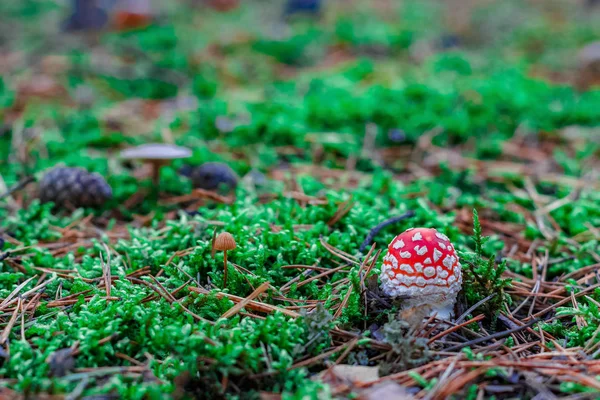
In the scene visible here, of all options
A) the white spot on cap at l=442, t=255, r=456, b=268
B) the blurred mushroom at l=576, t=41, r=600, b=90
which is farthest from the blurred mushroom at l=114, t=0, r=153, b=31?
the white spot on cap at l=442, t=255, r=456, b=268

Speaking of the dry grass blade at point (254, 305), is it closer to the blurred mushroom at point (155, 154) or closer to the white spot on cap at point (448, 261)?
the white spot on cap at point (448, 261)

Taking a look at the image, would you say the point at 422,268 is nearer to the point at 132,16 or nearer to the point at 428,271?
the point at 428,271

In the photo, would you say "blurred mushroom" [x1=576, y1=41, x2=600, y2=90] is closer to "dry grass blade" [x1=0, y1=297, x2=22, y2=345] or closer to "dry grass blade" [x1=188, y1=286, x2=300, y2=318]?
"dry grass blade" [x1=188, y1=286, x2=300, y2=318]

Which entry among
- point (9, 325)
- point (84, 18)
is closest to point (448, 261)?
point (9, 325)

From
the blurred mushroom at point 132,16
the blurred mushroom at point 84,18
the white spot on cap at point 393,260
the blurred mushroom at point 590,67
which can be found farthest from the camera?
the blurred mushroom at point 84,18

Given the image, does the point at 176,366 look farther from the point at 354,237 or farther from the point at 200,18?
the point at 200,18

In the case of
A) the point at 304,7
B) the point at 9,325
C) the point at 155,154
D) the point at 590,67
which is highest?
the point at 304,7

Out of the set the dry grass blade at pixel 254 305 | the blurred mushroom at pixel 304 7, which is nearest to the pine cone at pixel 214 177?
the dry grass blade at pixel 254 305

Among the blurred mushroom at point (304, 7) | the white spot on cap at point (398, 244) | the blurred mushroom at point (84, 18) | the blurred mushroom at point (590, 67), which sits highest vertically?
the blurred mushroom at point (304, 7)
